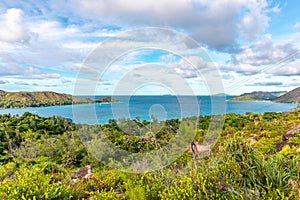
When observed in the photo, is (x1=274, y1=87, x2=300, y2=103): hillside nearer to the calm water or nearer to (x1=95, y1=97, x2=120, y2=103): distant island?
the calm water

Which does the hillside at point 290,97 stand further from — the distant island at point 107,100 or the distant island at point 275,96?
the distant island at point 107,100

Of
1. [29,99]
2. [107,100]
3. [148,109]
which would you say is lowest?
[148,109]

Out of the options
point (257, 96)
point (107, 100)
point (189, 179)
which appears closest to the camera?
point (189, 179)

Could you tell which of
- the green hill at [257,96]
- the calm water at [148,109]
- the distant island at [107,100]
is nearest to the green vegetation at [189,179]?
the calm water at [148,109]

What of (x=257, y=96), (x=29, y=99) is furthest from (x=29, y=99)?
(x=257, y=96)

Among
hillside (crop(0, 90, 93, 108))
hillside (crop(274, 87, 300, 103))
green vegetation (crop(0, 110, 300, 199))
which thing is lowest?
green vegetation (crop(0, 110, 300, 199))

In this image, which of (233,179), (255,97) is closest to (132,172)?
(233,179)

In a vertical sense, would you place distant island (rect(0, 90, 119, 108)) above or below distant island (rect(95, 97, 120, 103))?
above

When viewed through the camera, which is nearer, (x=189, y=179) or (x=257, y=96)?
(x=189, y=179)

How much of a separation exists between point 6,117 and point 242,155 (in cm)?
2307

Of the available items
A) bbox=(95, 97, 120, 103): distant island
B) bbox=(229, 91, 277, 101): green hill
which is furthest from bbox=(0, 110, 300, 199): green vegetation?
bbox=(229, 91, 277, 101): green hill

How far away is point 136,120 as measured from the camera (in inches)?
179

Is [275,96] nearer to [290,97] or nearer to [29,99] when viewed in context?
[290,97]

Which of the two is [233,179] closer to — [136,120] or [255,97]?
[136,120]
